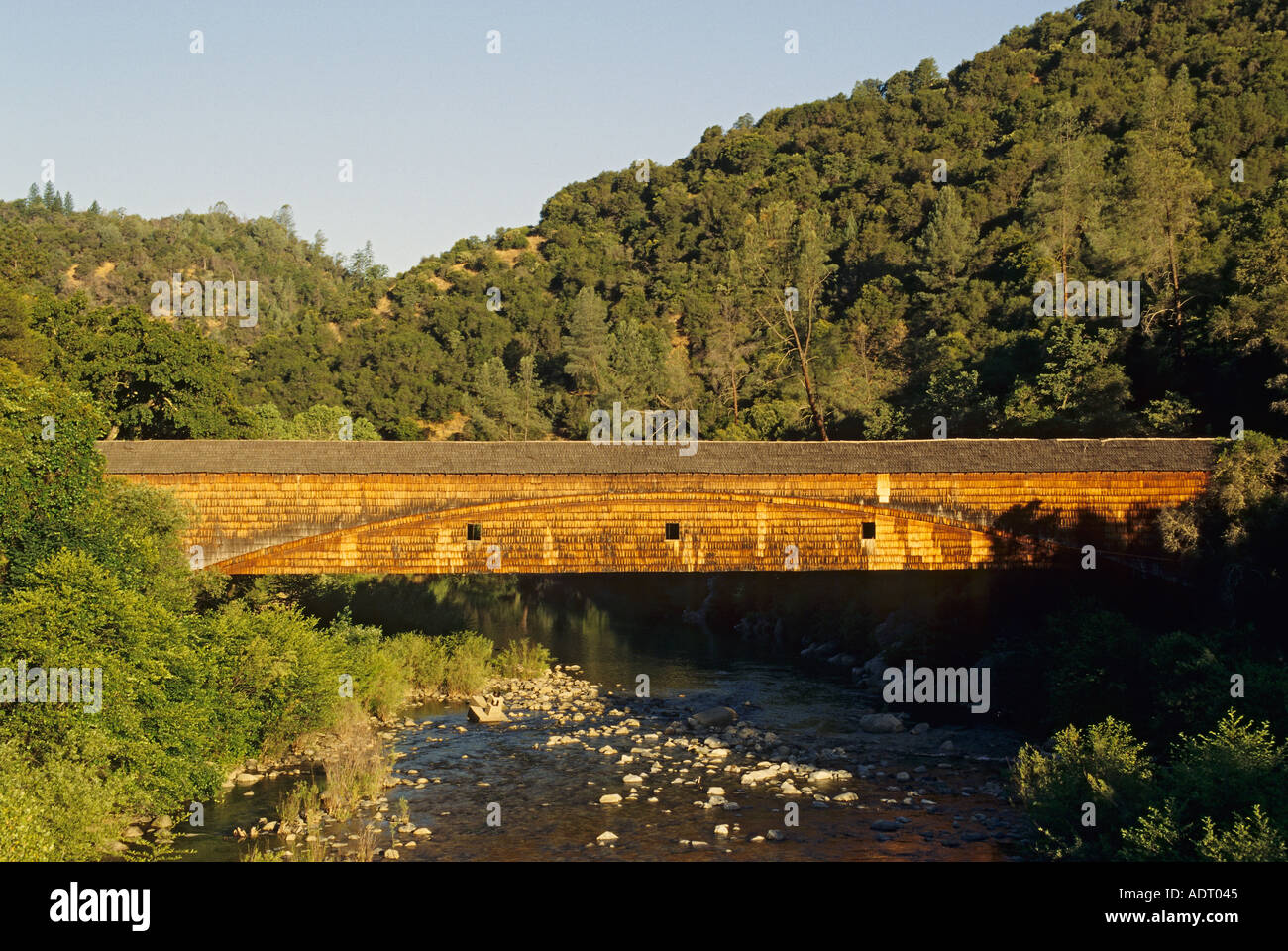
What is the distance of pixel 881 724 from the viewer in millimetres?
22578

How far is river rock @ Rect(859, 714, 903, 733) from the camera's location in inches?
882

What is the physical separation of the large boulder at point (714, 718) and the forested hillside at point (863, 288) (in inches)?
508

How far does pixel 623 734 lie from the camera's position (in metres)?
22.5

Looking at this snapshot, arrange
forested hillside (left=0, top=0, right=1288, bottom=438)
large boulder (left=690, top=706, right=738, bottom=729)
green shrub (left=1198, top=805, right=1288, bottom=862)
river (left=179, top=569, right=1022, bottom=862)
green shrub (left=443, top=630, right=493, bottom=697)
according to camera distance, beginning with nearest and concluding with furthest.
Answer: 1. green shrub (left=1198, top=805, right=1288, bottom=862)
2. river (left=179, top=569, right=1022, bottom=862)
3. large boulder (left=690, top=706, right=738, bottom=729)
4. green shrub (left=443, top=630, right=493, bottom=697)
5. forested hillside (left=0, top=0, right=1288, bottom=438)

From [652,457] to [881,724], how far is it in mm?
8000

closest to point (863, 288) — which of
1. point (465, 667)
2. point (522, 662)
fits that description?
point (522, 662)

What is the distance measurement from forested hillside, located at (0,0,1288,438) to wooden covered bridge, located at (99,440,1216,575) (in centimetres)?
496

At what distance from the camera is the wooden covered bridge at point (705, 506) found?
67.8 ft

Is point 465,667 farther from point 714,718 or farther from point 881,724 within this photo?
point 881,724

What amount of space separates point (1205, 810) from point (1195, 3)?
6657 centimetres

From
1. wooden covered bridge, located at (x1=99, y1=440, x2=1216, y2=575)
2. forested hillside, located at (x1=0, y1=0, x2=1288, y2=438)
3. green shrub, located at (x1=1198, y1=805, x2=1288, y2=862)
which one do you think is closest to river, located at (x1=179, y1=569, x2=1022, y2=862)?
wooden covered bridge, located at (x1=99, y1=440, x2=1216, y2=575)

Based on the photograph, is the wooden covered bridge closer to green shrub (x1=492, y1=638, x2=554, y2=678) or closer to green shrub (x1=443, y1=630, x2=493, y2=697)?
green shrub (x1=443, y1=630, x2=493, y2=697)

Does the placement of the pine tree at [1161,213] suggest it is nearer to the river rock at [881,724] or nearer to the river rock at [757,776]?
the river rock at [881,724]

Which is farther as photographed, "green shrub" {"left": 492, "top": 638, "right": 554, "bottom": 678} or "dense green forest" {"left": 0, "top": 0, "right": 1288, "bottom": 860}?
"green shrub" {"left": 492, "top": 638, "right": 554, "bottom": 678}
